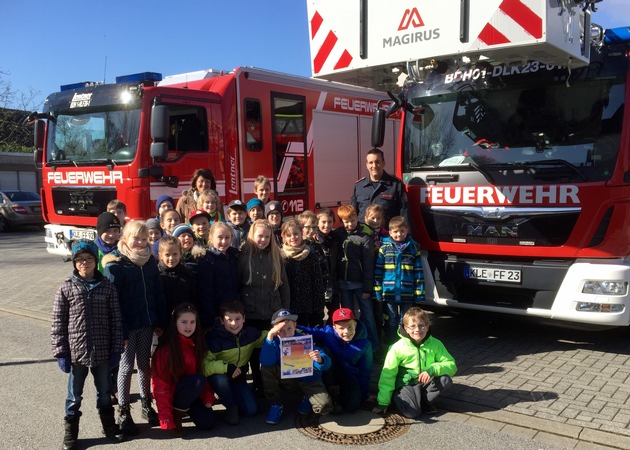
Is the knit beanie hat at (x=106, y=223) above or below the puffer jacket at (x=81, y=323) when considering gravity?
above

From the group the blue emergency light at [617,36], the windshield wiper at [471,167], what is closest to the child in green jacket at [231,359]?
the windshield wiper at [471,167]

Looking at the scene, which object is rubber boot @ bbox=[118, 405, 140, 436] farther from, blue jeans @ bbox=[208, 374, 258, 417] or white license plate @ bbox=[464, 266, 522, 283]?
white license plate @ bbox=[464, 266, 522, 283]

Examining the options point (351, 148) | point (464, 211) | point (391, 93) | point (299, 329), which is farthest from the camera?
point (351, 148)

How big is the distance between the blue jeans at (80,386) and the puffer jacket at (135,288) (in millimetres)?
295

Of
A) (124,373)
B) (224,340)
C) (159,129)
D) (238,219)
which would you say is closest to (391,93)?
(238,219)

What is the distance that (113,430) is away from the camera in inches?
Result: 158

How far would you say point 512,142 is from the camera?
5.67 meters

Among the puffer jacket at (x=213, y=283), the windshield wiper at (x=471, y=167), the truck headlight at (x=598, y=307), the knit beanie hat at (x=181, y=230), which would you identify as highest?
the windshield wiper at (x=471, y=167)

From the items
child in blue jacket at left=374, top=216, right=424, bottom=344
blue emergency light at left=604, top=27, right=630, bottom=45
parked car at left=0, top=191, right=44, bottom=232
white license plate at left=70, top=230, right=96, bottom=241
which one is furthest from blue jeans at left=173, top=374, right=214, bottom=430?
parked car at left=0, top=191, right=44, bottom=232

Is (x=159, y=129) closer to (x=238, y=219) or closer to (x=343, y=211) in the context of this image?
(x=238, y=219)

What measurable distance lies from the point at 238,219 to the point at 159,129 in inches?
94.2

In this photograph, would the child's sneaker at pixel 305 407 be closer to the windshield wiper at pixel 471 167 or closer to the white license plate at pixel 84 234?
the windshield wiper at pixel 471 167

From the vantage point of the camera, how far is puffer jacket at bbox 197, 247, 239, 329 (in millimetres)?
4609

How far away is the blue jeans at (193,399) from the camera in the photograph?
415 centimetres
